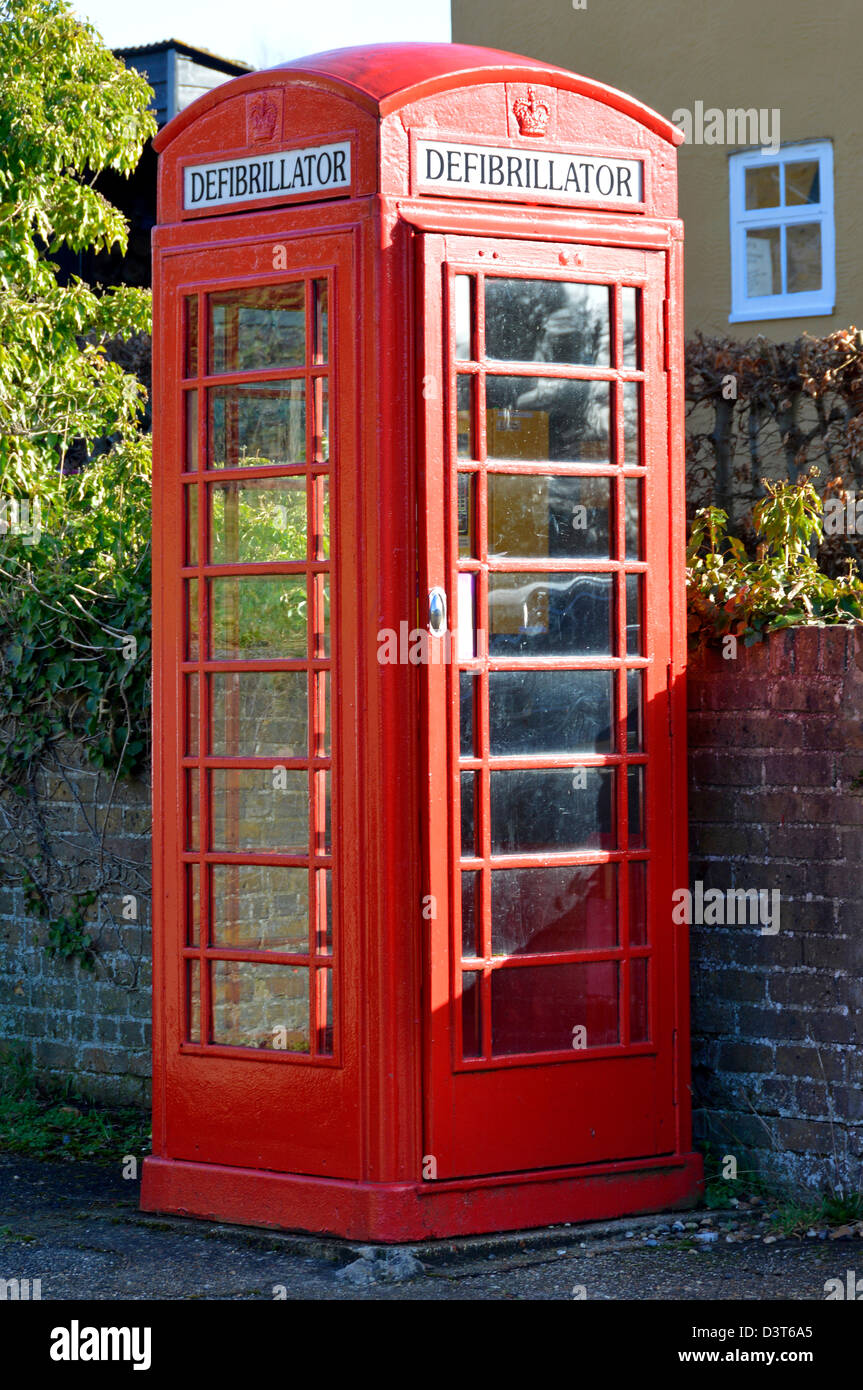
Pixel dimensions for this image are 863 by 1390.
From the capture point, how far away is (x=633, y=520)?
497 cm

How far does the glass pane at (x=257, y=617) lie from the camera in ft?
15.9

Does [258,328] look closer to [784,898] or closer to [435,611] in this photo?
[435,611]

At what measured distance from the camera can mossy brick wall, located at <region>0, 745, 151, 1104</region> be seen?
6.34 metres

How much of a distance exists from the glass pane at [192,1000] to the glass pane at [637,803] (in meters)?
1.40

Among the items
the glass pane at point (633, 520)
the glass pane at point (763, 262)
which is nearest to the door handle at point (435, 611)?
the glass pane at point (633, 520)

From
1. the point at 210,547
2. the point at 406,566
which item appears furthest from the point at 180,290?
the point at 406,566

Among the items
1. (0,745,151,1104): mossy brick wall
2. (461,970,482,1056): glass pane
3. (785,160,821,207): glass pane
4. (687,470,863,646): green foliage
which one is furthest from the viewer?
(785,160,821,207): glass pane

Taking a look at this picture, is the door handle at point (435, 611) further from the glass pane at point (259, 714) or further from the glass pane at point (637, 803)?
the glass pane at point (637, 803)

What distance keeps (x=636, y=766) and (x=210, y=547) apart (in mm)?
1461

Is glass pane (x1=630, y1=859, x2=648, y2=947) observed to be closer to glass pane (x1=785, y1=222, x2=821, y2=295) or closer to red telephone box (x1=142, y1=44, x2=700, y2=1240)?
red telephone box (x1=142, y1=44, x2=700, y2=1240)

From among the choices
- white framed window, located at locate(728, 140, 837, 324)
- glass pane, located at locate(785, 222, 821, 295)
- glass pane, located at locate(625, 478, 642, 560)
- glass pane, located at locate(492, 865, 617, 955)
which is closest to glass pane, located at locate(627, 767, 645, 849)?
glass pane, located at locate(492, 865, 617, 955)

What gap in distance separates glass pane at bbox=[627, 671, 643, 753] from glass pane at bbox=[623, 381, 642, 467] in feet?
2.15

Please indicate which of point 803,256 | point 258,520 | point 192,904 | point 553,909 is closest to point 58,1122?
point 192,904
